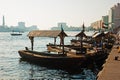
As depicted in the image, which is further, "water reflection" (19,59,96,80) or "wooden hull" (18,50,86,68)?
"wooden hull" (18,50,86,68)

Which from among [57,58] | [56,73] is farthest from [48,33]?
[56,73]

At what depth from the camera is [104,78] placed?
72.1 ft

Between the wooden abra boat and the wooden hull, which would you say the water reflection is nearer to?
the wooden hull

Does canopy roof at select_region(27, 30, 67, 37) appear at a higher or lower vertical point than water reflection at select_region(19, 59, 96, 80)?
higher

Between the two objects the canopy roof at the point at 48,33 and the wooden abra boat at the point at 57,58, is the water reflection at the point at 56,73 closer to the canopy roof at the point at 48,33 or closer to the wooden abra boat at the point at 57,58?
the wooden abra boat at the point at 57,58

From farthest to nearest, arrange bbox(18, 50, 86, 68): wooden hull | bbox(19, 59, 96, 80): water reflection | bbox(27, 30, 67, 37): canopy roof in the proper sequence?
bbox(27, 30, 67, 37): canopy roof
bbox(18, 50, 86, 68): wooden hull
bbox(19, 59, 96, 80): water reflection

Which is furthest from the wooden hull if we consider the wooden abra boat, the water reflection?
the water reflection

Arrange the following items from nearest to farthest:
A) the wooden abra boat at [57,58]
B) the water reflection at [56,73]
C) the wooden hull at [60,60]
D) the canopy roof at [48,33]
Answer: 1. the water reflection at [56,73]
2. the wooden hull at [60,60]
3. the wooden abra boat at [57,58]
4. the canopy roof at [48,33]

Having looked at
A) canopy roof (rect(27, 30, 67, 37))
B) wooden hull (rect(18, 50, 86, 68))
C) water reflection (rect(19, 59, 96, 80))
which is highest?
canopy roof (rect(27, 30, 67, 37))

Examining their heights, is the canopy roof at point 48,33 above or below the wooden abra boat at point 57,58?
above

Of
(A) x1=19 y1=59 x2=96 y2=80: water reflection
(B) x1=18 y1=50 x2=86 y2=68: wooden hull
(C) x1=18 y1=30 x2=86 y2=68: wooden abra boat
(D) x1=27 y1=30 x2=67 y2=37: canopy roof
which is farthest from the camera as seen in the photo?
Answer: (D) x1=27 y1=30 x2=67 y2=37: canopy roof

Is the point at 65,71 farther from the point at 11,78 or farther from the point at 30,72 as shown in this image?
the point at 11,78

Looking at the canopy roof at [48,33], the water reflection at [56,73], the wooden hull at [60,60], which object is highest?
the canopy roof at [48,33]

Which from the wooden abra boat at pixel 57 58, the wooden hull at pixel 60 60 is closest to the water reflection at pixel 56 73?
the wooden hull at pixel 60 60
